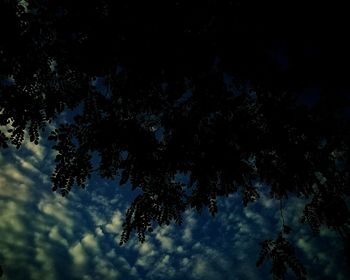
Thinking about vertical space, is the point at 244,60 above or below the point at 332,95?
above

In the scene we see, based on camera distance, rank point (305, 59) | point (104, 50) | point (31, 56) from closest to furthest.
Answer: point (104, 50) < point (31, 56) < point (305, 59)

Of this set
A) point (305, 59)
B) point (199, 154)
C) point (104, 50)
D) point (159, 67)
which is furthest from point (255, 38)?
point (104, 50)

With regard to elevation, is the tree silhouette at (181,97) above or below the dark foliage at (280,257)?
above

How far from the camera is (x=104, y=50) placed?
475 centimetres

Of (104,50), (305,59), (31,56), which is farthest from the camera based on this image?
(305,59)

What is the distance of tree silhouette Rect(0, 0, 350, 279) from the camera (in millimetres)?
4793

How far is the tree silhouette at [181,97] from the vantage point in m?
4.79

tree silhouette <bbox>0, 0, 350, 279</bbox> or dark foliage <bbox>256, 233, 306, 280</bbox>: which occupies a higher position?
tree silhouette <bbox>0, 0, 350, 279</bbox>

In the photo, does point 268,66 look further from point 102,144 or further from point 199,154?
point 102,144

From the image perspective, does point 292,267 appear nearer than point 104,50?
No

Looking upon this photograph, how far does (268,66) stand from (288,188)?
2184 millimetres

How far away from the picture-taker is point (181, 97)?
227 inches

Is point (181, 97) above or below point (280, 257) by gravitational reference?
above

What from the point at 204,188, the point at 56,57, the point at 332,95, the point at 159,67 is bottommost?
the point at 204,188
